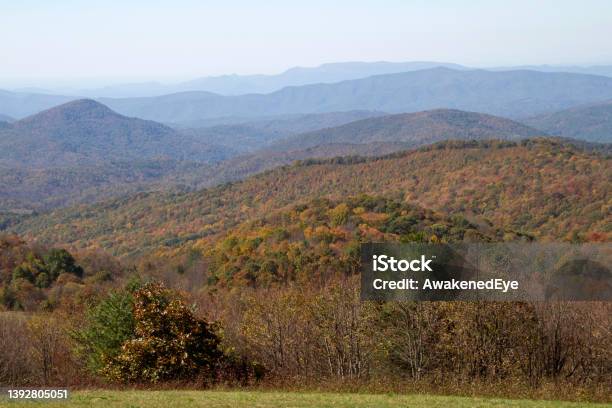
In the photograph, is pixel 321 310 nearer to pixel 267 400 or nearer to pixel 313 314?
pixel 313 314

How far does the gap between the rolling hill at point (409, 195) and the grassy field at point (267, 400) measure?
129 ft

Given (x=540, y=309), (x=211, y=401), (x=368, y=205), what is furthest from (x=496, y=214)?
(x=211, y=401)

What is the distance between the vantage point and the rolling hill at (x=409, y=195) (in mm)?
70375

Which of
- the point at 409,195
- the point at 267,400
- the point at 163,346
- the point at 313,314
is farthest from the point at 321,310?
the point at 409,195

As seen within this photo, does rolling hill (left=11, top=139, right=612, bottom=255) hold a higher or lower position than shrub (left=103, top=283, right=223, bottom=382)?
lower

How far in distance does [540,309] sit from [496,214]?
198 feet

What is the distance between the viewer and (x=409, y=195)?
3661 inches

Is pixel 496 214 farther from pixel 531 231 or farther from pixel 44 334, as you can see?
pixel 44 334

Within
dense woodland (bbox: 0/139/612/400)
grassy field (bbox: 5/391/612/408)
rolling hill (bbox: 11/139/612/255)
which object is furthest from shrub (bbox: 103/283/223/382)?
rolling hill (bbox: 11/139/612/255)

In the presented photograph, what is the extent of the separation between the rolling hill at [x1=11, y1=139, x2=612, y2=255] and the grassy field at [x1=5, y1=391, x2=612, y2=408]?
39183 millimetres

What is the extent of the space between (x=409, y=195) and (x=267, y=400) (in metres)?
81.3

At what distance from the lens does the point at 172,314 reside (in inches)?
679

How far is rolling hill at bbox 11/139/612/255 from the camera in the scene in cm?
7038

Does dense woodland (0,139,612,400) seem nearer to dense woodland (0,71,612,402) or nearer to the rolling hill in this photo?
dense woodland (0,71,612,402)
